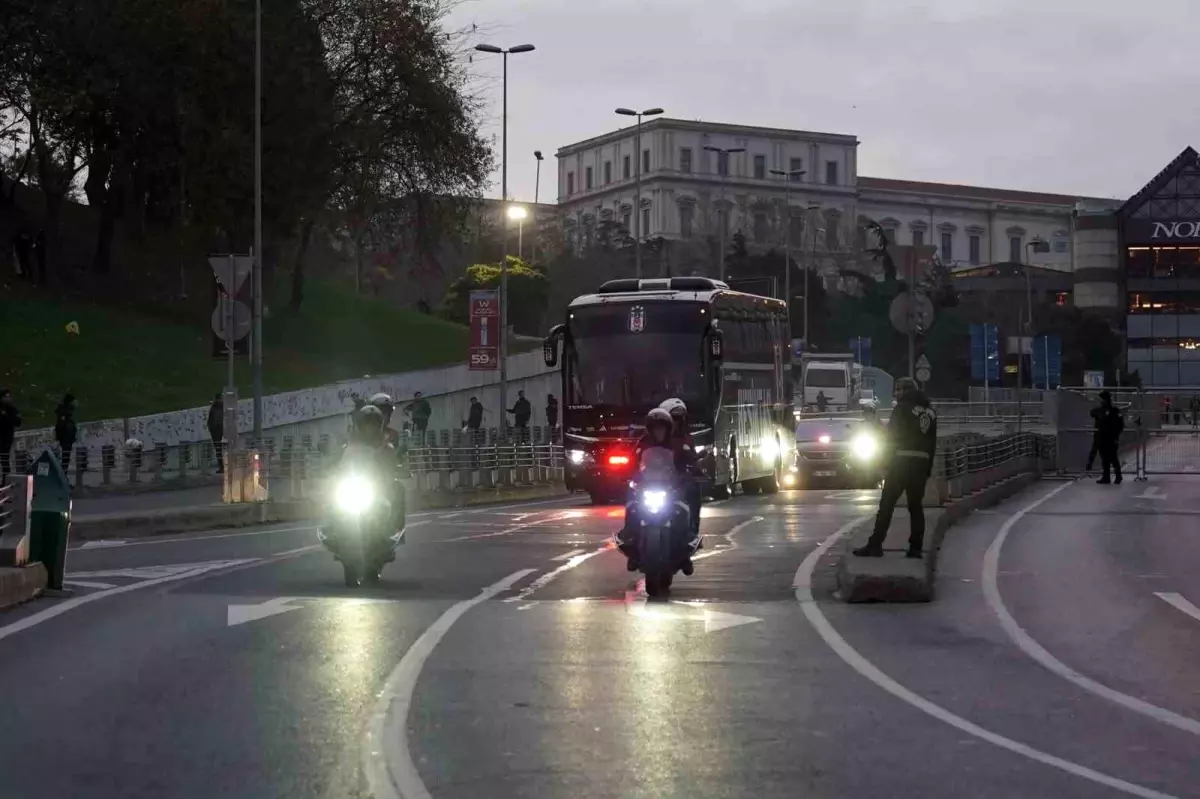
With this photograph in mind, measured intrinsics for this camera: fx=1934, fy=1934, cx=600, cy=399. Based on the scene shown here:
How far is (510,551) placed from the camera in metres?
22.1

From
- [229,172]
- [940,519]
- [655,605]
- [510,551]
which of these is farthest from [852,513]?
[229,172]

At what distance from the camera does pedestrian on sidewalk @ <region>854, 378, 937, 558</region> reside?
17.9 m

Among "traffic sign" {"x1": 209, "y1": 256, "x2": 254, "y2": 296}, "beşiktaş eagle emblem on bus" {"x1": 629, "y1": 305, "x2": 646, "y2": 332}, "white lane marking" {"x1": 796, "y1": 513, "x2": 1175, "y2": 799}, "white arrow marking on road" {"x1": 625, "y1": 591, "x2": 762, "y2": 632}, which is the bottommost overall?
"white lane marking" {"x1": 796, "y1": 513, "x2": 1175, "y2": 799}

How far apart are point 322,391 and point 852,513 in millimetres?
30483

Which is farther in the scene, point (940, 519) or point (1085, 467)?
point (1085, 467)

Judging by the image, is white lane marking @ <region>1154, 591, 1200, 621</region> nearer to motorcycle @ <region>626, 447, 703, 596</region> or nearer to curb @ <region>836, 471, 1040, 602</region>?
curb @ <region>836, 471, 1040, 602</region>

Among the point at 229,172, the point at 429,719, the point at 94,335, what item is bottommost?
the point at 429,719

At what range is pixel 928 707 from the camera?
10430 mm

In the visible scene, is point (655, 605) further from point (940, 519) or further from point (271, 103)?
point (271, 103)

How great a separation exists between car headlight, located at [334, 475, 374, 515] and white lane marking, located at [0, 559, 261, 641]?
1931mm

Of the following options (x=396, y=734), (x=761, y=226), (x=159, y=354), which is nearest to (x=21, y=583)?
(x=396, y=734)

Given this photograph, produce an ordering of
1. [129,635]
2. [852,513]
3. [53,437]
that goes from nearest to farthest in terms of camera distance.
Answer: [129,635]
[852,513]
[53,437]

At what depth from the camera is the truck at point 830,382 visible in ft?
268

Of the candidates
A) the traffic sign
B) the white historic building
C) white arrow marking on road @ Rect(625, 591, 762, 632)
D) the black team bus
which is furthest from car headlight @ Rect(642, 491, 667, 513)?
the white historic building
